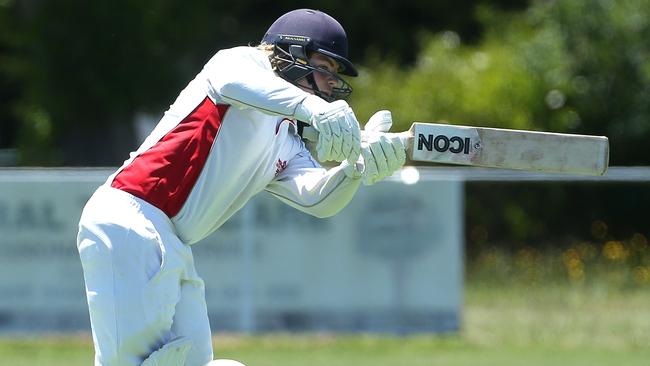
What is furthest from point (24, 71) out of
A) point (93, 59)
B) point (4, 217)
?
point (4, 217)

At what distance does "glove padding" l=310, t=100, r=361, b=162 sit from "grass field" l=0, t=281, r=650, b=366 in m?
5.42

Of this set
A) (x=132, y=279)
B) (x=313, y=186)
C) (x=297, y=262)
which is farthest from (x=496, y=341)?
(x=132, y=279)

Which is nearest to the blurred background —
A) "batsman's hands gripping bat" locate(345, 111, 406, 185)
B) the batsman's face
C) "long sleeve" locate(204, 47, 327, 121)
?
the batsman's face

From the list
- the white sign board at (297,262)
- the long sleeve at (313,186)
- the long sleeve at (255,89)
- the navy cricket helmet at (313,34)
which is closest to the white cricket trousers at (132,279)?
the long sleeve at (255,89)

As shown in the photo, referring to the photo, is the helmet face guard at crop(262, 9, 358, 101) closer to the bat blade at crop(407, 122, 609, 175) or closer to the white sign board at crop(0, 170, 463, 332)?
the bat blade at crop(407, 122, 609, 175)

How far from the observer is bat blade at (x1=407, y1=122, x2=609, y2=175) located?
4.20 m

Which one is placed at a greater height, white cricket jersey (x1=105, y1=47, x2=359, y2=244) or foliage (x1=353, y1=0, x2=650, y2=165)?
foliage (x1=353, y1=0, x2=650, y2=165)

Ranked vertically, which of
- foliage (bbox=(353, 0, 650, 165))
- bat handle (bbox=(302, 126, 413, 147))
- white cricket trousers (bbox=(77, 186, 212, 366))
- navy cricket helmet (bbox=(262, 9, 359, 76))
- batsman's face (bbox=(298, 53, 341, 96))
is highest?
foliage (bbox=(353, 0, 650, 165))

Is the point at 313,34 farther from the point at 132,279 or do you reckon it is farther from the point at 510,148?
the point at 132,279

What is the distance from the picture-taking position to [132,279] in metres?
4.07

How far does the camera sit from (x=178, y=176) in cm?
420

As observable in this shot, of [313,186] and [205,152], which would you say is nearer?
[205,152]

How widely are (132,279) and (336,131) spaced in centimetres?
79

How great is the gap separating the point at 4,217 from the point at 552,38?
654 cm
